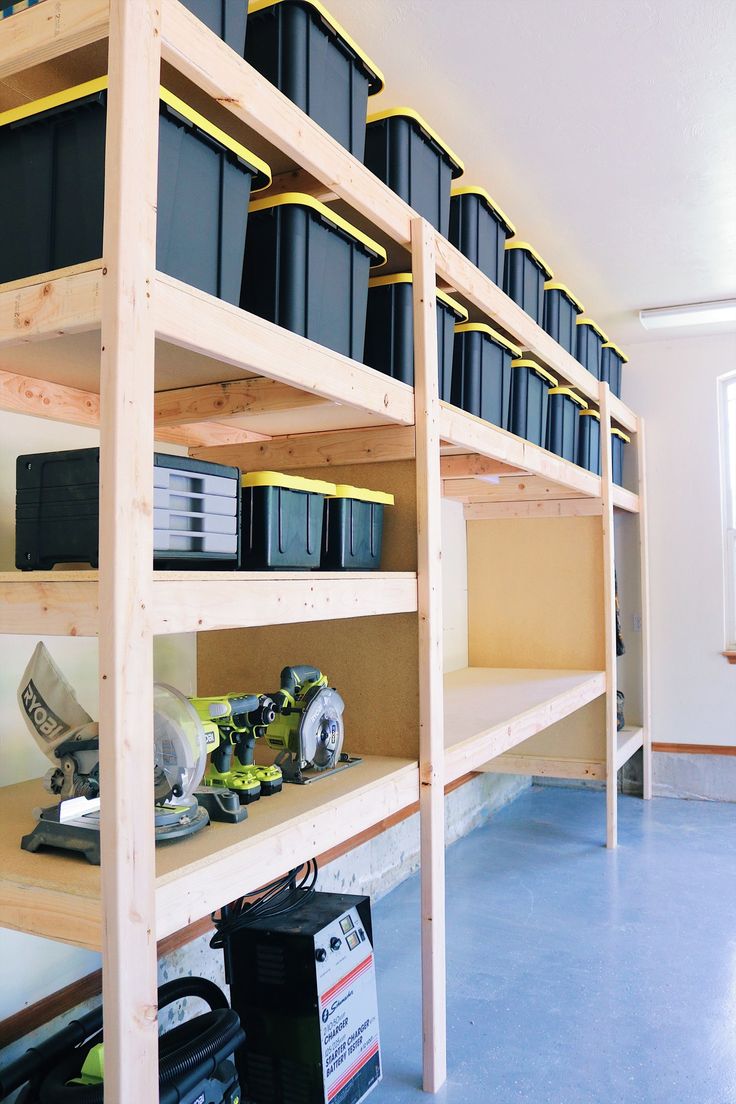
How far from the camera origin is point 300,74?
6.17 feet

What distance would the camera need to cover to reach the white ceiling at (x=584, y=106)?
2.43 metres

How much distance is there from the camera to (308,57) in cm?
190

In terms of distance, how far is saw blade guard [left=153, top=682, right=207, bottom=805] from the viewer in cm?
164

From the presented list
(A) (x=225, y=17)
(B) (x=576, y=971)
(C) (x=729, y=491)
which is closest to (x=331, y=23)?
(A) (x=225, y=17)

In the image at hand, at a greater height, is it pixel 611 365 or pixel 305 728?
pixel 611 365

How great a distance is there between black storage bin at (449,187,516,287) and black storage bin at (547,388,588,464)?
2.89 feet

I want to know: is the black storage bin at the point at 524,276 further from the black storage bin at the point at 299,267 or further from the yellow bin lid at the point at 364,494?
the black storage bin at the point at 299,267

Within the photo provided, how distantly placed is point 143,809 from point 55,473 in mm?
Answer: 640

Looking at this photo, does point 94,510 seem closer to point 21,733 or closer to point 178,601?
point 178,601

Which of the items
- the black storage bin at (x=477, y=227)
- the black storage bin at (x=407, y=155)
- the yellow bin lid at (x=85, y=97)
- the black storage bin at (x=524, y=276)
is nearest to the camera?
the yellow bin lid at (x=85, y=97)

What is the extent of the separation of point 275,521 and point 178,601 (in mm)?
570

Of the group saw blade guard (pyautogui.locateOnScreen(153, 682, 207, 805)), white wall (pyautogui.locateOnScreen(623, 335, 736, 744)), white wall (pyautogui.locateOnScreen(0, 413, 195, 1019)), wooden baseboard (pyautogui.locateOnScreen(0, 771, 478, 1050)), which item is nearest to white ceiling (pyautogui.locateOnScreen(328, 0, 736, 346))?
white wall (pyautogui.locateOnScreen(623, 335, 736, 744))

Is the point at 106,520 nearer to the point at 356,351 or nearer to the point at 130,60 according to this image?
the point at 130,60

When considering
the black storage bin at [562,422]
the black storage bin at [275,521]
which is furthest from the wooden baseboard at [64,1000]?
the black storage bin at [562,422]
